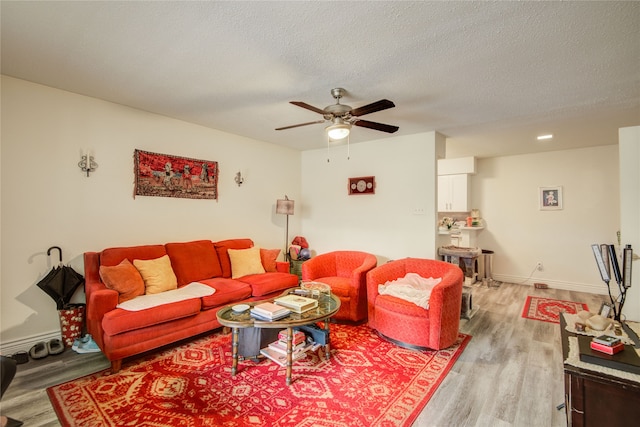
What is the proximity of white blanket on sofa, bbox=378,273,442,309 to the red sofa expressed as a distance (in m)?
1.34

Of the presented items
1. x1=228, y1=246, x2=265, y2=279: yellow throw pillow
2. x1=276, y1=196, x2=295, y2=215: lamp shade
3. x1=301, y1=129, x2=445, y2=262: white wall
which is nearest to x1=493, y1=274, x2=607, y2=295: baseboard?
x1=301, y1=129, x2=445, y2=262: white wall

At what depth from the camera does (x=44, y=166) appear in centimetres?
282

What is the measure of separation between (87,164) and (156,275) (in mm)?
1379

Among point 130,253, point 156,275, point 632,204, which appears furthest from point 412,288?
point 130,253

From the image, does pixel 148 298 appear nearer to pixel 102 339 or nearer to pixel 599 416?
pixel 102 339

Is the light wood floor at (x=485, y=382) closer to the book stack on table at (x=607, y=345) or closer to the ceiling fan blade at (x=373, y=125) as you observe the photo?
the book stack on table at (x=607, y=345)

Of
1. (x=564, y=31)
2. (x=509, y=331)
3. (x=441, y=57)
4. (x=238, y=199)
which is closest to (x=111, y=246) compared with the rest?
(x=238, y=199)

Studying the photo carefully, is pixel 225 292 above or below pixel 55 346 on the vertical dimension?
above

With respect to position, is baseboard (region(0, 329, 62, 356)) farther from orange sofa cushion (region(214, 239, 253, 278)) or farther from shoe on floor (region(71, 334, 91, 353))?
orange sofa cushion (region(214, 239, 253, 278))

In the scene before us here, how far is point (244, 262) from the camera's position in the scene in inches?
153

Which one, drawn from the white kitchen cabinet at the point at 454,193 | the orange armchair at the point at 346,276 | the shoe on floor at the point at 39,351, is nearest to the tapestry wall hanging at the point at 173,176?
the shoe on floor at the point at 39,351

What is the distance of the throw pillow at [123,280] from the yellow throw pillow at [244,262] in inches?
44.3

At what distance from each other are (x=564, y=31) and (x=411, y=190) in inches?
102

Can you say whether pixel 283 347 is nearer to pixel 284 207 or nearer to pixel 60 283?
pixel 60 283
